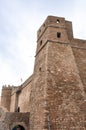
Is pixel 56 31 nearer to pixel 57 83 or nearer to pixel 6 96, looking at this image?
pixel 57 83

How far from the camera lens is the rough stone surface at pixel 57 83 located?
9586 millimetres

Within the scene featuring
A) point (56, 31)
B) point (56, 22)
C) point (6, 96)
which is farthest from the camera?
point (6, 96)

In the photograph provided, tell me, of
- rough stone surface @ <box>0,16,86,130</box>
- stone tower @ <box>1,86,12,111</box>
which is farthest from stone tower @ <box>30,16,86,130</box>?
stone tower @ <box>1,86,12,111</box>

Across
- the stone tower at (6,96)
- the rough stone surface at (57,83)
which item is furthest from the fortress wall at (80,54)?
the stone tower at (6,96)

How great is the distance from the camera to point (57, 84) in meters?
10.3

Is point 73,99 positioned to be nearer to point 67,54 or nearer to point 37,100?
point 37,100

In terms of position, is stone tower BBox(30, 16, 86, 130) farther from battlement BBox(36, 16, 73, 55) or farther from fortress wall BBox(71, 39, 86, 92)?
fortress wall BBox(71, 39, 86, 92)

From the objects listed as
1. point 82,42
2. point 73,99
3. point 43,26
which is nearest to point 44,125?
point 73,99

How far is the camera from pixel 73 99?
10164 millimetres

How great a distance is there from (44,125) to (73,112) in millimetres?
1619

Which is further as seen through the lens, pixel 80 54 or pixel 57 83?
pixel 80 54

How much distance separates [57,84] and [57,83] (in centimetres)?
6

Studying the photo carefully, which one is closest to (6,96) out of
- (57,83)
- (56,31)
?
(56,31)

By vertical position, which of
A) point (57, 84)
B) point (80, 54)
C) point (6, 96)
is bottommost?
point (57, 84)
